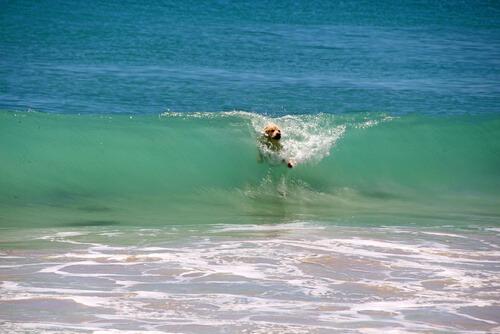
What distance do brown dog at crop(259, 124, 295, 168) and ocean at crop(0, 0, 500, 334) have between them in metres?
0.16

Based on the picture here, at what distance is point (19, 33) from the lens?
35.1m

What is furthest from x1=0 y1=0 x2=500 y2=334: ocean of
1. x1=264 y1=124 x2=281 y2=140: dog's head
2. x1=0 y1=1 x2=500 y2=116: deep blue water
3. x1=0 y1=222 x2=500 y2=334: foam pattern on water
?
x1=264 y1=124 x2=281 y2=140: dog's head

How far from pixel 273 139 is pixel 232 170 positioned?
1.17 m

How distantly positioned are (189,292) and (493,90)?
1994 cm

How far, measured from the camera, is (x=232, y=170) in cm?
1648

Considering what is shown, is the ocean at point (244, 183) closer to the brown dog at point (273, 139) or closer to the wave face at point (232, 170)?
the wave face at point (232, 170)

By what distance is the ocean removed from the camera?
8.55m

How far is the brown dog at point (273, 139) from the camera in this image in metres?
15.4

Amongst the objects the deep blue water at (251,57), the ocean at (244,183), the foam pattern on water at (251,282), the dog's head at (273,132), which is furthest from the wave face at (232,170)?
the deep blue water at (251,57)

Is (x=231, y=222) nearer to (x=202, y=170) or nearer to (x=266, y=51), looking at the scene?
(x=202, y=170)

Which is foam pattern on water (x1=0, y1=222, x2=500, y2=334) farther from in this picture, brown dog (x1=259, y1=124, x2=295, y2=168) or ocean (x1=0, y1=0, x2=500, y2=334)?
brown dog (x1=259, y1=124, x2=295, y2=168)

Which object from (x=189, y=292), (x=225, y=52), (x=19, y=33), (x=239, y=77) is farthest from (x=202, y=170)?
(x=19, y=33)

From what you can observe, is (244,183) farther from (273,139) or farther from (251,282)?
(251,282)

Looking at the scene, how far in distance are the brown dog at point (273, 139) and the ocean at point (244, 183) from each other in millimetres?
159
